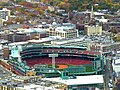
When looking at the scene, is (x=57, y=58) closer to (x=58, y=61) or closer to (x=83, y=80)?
(x=58, y=61)

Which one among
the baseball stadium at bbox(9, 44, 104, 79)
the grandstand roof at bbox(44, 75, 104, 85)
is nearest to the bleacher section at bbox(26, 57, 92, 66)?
the baseball stadium at bbox(9, 44, 104, 79)

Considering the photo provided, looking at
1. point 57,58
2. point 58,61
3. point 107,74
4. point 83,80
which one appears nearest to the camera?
point 83,80

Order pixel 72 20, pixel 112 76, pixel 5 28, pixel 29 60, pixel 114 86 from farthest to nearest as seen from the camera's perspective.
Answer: pixel 72 20 → pixel 5 28 → pixel 29 60 → pixel 112 76 → pixel 114 86

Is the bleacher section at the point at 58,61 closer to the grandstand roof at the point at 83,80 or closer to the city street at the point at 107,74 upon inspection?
the city street at the point at 107,74

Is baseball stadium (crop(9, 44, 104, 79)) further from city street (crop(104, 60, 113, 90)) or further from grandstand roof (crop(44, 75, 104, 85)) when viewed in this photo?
grandstand roof (crop(44, 75, 104, 85))

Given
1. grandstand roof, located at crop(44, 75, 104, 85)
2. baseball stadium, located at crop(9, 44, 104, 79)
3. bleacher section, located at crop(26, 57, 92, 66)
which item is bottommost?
bleacher section, located at crop(26, 57, 92, 66)

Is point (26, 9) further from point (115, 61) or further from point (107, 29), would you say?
point (115, 61)

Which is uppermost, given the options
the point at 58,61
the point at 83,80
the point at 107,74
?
the point at 83,80

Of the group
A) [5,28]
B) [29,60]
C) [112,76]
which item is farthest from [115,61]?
[5,28]

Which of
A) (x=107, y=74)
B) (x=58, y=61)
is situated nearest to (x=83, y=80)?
(x=107, y=74)
